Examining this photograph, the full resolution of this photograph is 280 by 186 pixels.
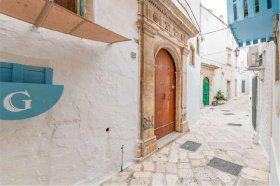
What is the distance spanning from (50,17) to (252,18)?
256cm

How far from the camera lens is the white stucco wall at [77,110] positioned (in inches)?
72.9

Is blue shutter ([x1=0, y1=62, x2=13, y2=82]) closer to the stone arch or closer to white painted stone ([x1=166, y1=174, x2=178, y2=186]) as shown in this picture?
white painted stone ([x1=166, y1=174, x2=178, y2=186])

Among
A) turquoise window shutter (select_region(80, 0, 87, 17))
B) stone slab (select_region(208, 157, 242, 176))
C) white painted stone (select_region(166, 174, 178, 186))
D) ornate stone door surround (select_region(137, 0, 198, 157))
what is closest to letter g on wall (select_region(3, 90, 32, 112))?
turquoise window shutter (select_region(80, 0, 87, 17))

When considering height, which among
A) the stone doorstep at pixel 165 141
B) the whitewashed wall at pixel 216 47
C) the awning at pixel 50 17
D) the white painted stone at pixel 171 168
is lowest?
the white painted stone at pixel 171 168

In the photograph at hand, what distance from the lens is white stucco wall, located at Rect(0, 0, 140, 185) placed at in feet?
6.08

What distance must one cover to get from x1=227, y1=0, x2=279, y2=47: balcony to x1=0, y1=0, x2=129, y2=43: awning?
1.86 meters

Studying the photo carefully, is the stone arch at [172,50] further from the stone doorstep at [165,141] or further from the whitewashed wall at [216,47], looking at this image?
the whitewashed wall at [216,47]

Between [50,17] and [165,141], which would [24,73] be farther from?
[165,141]

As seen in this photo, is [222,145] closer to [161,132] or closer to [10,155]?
[161,132]

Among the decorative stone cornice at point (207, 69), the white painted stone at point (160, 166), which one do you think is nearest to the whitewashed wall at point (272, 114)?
the white painted stone at point (160, 166)

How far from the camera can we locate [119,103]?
126 inches

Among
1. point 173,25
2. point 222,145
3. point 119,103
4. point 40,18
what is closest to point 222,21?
point 173,25

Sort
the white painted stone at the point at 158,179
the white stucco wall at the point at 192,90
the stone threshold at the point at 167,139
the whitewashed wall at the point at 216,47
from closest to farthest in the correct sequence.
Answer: the white painted stone at the point at 158,179, the stone threshold at the point at 167,139, the white stucco wall at the point at 192,90, the whitewashed wall at the point at 216,47

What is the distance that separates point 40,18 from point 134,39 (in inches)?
80.8
